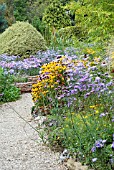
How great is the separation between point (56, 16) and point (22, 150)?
1225cm

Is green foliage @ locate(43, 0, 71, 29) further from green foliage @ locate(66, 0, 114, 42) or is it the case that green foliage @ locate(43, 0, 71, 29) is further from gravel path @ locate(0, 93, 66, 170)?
gravel path @ locate(0, 93, 66, 170)

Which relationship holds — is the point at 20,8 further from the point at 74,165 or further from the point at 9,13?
the point at 74,165

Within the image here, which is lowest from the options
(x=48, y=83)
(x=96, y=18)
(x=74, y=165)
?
(x=48, y=83)

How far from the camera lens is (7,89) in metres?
7.67

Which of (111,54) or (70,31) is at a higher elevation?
(111,54)

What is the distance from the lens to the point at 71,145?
3912 mm

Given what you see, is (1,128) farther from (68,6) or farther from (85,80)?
(68,6)

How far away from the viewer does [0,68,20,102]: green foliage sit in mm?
7500

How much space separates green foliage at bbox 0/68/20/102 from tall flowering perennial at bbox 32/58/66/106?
5.42ft

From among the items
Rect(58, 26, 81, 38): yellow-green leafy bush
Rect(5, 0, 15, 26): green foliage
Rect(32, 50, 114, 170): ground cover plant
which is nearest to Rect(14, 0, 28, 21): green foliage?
Rect(5, 0, 15, 26): green foliage

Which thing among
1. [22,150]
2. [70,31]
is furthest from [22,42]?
[22,150]

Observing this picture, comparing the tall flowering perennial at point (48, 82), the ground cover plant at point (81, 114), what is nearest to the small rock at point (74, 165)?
the ground cover plant at point (81, 114)

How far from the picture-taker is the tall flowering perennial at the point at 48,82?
560cm

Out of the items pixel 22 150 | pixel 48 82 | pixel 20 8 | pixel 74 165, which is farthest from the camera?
pixel 20 8
